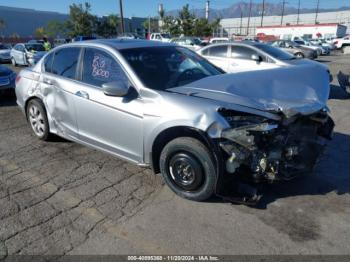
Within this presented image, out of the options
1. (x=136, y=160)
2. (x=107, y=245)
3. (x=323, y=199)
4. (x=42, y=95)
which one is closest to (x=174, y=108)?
(x=136, y=160)

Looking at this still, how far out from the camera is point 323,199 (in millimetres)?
3691

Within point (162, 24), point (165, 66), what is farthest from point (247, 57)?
point (162, 24)

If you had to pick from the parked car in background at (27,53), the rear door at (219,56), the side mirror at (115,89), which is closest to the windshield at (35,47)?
the parked car in background at (27,53)

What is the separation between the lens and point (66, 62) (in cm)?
475

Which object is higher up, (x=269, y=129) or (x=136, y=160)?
(x=269, y=129)

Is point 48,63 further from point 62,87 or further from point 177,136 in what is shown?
point 177,136

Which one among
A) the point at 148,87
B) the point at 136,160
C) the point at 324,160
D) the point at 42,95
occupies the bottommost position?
the point at 324,160

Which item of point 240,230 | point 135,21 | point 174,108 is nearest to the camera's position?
point 240,230

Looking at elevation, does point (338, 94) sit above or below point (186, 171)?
below

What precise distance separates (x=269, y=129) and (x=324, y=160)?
2150 mm

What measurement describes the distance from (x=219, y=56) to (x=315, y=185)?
7.12 m

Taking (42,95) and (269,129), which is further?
(42,95)

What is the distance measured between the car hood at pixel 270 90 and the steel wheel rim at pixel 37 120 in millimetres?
2588

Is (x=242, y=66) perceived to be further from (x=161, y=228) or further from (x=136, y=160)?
(x=161, y=228)
